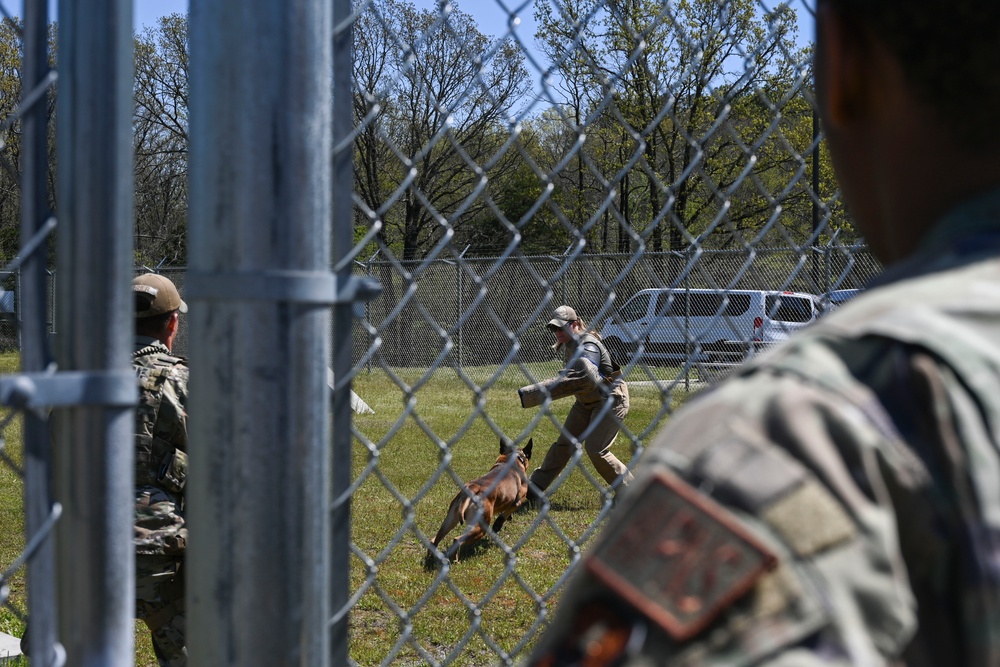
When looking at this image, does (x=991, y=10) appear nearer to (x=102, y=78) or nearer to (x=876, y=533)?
(x=876, y=533)

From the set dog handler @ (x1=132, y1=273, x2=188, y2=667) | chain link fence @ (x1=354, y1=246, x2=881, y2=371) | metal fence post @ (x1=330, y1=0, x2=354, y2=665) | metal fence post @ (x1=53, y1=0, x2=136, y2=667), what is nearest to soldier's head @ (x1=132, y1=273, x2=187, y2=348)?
dog handler @ (x1=132, y1=273, x2=188, y2=667)

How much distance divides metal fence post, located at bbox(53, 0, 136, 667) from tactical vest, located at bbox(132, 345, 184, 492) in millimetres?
3297

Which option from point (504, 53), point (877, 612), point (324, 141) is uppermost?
point (504, 53)

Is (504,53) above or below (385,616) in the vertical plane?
above

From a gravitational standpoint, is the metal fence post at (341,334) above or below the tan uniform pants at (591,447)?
above

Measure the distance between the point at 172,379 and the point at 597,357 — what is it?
4.40 meters

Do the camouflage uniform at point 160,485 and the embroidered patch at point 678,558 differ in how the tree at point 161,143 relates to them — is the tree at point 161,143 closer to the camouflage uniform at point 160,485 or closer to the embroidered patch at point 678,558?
the camouflage uniform at point 160,485

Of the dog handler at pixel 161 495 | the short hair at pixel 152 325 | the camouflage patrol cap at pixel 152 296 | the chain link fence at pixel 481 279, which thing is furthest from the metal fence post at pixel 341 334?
the short hair at pixel 152 325

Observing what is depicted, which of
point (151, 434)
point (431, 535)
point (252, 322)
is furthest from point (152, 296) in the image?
point (431, 535)

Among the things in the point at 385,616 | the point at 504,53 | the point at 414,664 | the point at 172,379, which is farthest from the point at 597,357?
the point at 504,53

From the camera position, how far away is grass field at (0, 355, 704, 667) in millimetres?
1626

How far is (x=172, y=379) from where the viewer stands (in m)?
4.18

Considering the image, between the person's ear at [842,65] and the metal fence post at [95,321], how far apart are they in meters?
0.66

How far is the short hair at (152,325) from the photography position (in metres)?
4.52
